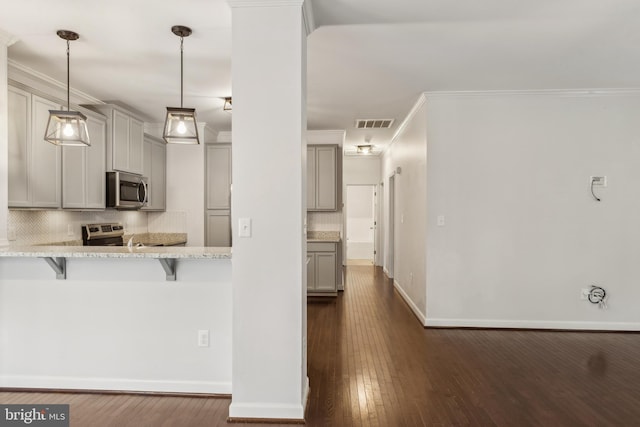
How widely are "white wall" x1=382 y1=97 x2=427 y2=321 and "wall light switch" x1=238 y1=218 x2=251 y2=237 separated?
8.47 ft

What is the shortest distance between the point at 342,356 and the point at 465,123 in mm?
2902

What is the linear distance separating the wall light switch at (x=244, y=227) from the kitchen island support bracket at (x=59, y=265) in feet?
4.73

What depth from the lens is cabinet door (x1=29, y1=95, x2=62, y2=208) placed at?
315cm

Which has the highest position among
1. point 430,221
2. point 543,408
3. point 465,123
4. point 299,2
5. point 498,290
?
point 299,2

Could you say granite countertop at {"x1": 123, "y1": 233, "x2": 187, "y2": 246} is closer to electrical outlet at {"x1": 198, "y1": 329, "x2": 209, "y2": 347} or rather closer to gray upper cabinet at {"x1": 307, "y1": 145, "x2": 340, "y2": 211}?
gray upper cabinet at {"x1": 307, "y1": 145, "x2": 340, "y2": 211}

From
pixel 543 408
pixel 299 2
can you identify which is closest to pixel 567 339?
pixel 543 408

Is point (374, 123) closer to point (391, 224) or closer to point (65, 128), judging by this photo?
point (391, 224)

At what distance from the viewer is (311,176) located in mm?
5785

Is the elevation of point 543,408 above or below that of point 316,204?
below

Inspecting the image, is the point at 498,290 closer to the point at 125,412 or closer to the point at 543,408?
the point at 543,408

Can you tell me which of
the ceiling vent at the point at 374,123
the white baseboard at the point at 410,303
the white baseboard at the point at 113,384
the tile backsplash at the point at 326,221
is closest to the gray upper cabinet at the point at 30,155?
the white baseboard at the point at 113,384

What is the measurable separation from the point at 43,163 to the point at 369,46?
3.15 m

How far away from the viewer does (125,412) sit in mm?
2316

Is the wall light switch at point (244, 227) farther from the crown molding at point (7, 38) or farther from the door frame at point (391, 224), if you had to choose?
the door frame at point (391, 224)
